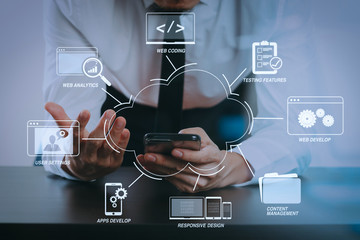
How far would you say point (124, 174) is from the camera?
97cm

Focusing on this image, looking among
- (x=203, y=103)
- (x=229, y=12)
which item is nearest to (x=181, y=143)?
(x=203, y=103)

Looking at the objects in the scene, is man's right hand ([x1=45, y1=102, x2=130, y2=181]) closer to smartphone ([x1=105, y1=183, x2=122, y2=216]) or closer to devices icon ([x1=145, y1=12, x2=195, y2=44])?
smartphone ([x1=105, y1=183, x2=122, y2=216])

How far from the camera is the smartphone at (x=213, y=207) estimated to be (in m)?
0.97

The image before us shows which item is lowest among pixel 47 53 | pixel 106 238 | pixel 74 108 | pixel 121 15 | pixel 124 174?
pixel 106 238

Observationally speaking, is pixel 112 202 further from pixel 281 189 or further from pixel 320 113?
pixel 320 113

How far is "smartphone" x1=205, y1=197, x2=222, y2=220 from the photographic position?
966mm

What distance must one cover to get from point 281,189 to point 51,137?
0.63 meters

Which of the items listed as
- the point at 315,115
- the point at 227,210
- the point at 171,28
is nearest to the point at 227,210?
the point at 227,210

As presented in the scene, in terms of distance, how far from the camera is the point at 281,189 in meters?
0.97

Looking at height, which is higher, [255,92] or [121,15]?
[121,15]

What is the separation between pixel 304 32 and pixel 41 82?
2.37 feet

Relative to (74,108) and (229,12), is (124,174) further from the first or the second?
(229,12)

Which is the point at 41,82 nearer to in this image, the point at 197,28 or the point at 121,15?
the point at 121,15

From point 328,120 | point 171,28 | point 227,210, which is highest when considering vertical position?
point 171,28
